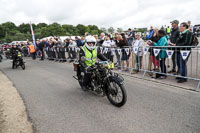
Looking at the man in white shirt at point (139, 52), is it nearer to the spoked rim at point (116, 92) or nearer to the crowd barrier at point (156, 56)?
the crowd barrier at point (156, 56)

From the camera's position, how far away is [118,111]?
3.70 m

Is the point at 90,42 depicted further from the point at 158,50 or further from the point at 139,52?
the point at 139,52

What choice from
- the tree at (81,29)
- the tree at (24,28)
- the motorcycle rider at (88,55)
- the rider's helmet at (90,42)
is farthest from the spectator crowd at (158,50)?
the tree at (81,29)

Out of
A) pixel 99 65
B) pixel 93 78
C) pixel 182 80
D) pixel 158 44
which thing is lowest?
pixel 182 80

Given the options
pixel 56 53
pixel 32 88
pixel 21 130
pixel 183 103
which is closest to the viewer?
pixel 21 130

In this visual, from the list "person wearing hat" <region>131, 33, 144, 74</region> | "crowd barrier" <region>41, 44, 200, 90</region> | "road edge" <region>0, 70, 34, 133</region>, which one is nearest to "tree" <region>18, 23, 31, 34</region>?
"crowd barrier" <region>41, 44, 200, 90</region>

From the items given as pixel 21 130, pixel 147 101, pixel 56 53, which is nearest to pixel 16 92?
pixel 21 130

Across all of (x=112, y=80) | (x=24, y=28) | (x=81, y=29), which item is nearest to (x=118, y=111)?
(x=112, y=80)

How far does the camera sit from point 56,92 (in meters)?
5.42

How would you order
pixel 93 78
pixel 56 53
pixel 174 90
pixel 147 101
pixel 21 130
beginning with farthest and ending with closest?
pixel 56 53, pixel 174 90, pixel 93 78, pixel 147 101, pixel 21 130

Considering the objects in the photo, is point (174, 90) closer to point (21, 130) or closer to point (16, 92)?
point (21, 130)

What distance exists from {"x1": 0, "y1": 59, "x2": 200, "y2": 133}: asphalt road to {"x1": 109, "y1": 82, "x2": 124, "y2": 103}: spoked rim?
0.78 feet

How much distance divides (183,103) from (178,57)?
2.29 m

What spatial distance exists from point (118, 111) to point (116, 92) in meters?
0.48
